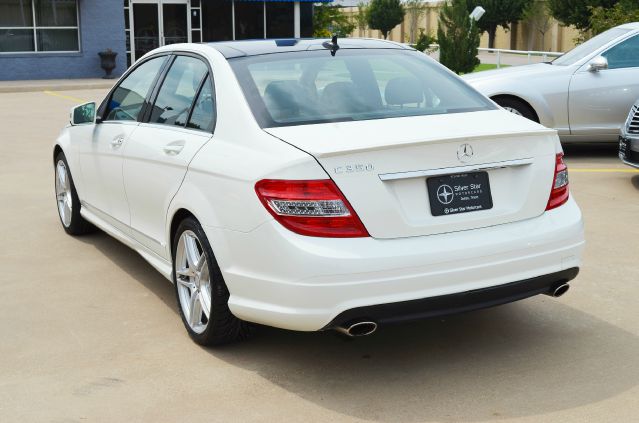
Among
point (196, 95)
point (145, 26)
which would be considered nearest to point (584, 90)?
point (196, 95)

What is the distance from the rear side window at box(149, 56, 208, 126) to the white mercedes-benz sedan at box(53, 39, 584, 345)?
0.02 metres

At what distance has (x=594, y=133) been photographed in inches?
435

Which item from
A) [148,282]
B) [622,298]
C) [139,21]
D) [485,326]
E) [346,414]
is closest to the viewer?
[346,414]

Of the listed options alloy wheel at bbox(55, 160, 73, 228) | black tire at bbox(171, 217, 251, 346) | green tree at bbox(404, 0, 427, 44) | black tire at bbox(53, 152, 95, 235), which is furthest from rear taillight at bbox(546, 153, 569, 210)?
green tree at bbox(404, 0, 427, 44)

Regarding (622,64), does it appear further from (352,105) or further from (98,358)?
(98,358)

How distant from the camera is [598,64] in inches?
422

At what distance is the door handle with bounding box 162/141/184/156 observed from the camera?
16.6 feet

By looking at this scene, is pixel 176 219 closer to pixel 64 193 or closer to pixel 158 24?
pixel 64 193

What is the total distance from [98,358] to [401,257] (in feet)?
5.67

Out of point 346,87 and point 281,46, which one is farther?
point 281,46

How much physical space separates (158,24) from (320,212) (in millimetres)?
32262

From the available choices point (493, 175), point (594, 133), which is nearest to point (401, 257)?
point (493, 175)

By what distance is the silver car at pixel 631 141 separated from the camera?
351 inches

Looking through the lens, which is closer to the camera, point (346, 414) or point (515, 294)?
point (346, 414)
